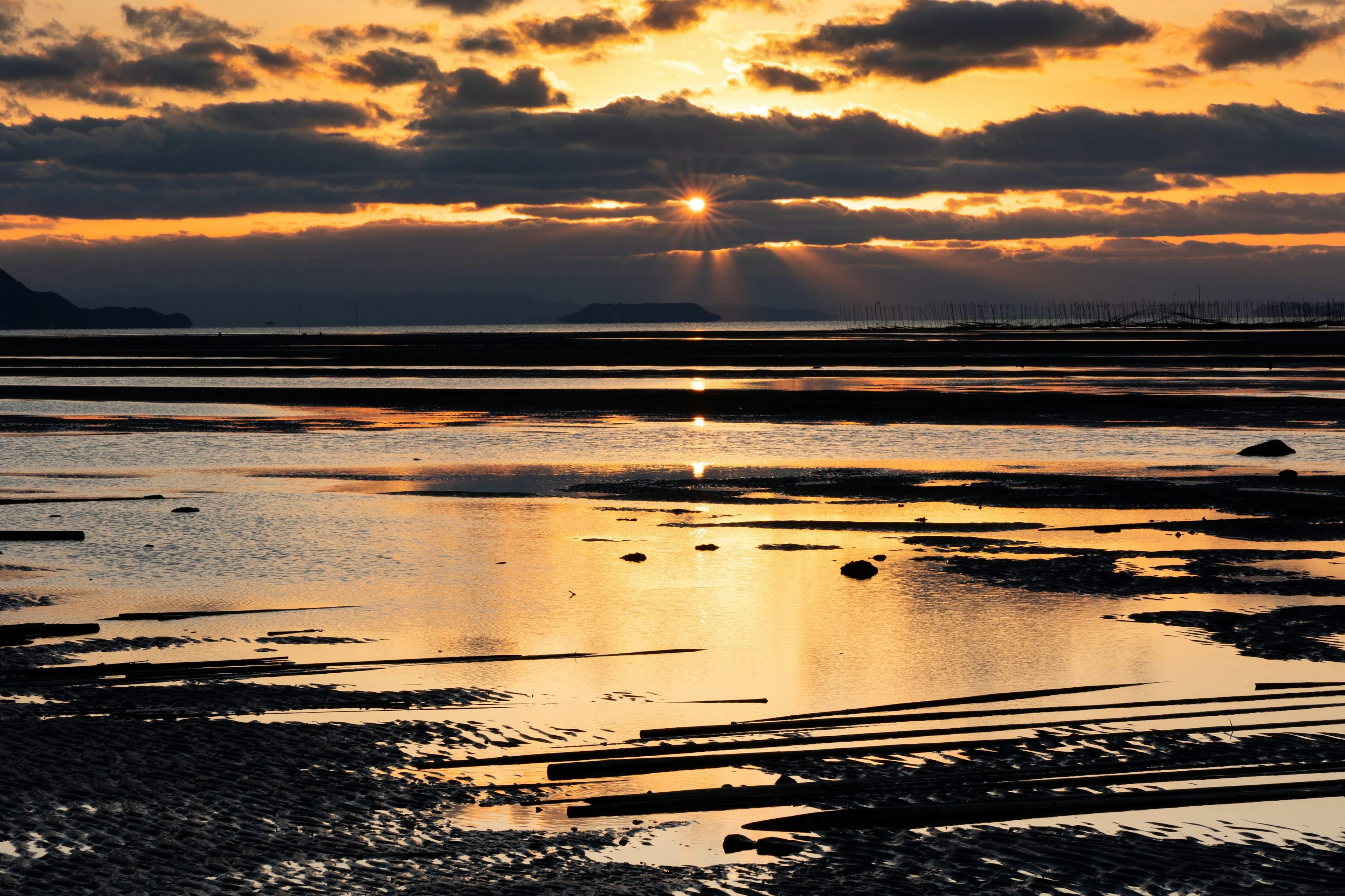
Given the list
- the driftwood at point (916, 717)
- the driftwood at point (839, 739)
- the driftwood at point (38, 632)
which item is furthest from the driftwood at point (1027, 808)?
the driftwood at point (38, 632)

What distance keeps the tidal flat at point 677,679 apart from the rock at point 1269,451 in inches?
31.5

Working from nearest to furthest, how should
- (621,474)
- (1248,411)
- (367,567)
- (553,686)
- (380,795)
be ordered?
(380,795) < (553,686) < (367,567) < (621,474) < (1248,411)

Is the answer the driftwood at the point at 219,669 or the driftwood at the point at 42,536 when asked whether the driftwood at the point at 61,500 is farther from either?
the driftwood at the point at 219,669

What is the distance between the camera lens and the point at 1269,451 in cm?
3441

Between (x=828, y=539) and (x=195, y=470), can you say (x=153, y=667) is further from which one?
(x=195, y=470)

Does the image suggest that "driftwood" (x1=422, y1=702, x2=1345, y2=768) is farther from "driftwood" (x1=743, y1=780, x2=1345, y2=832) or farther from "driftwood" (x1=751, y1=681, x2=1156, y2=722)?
"driftwood" (x1=743, y1=780, x2=1345, y2=832)

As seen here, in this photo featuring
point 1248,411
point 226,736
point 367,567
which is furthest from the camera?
point 1248,411

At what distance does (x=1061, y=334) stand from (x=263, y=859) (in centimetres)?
18840

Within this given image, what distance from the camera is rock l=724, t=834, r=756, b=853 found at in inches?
341

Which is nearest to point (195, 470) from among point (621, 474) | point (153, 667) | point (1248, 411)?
point (621, 474)

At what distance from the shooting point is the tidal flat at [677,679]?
8602mm

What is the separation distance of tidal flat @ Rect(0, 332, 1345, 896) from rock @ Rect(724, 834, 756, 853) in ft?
0.07

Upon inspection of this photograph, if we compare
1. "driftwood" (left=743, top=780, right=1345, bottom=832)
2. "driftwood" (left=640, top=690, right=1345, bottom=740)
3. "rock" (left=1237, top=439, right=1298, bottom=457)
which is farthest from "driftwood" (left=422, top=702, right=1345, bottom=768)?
"rock" (left=1237, top=439, right=1298, bottom=457)

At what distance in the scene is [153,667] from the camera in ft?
43.3
